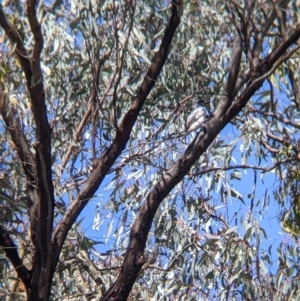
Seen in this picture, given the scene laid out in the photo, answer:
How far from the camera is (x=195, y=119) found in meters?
4.56

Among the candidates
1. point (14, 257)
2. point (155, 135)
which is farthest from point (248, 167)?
point (14, 257)

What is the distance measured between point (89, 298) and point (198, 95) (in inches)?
54.2

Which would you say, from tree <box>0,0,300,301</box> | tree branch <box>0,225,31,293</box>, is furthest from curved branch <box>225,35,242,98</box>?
tree branch <box>0,225,31,293</box>

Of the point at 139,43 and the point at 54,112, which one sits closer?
the point at 139,43

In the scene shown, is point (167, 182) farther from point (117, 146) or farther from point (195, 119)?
point (195, 119)

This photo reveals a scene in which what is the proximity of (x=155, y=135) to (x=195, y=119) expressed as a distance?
1.57ft

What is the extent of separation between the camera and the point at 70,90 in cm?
481

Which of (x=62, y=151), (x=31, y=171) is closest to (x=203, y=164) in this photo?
(x=62, y=151)

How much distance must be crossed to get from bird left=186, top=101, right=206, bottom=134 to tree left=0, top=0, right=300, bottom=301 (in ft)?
0.42

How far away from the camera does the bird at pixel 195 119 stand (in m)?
4.53

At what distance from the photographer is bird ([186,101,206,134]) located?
453 cm

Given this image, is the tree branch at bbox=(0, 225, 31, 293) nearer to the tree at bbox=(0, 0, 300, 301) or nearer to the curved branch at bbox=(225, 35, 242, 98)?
the tree at bbox=(0, 0, 300, 301)

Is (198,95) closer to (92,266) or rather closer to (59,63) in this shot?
(59,63)

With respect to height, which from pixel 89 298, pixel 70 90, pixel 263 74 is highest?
pixel 70 90
